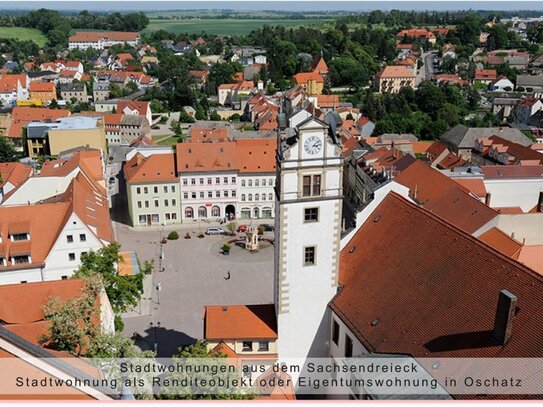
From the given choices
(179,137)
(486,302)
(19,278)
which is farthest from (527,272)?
(179,137)

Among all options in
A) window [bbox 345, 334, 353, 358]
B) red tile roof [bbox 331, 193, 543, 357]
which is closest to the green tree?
red tile roof [bbox 331, 193, 543, 357]

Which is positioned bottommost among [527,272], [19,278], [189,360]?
[19,278]

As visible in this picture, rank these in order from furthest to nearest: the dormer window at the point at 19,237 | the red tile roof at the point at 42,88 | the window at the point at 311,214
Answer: the red tile roof at the point at 42,88 < the dormer window at the point at 19,237 < the window at the point at 311,214

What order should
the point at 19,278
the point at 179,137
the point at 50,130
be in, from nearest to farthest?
1. the point at 19,278
2. the point at 50,130
3. the point at 179,137

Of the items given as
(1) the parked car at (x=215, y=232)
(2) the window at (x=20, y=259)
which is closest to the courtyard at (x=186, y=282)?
(1) the parked car at (x=215, y=232)

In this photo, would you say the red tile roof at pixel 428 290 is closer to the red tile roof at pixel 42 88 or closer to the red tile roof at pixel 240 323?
the red tile roof at pixel 240 323

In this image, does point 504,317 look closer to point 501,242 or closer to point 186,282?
point 501,242

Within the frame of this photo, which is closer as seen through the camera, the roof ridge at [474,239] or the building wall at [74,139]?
the roof ridge at [474,239]

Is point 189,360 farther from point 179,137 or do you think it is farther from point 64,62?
point 64,62
